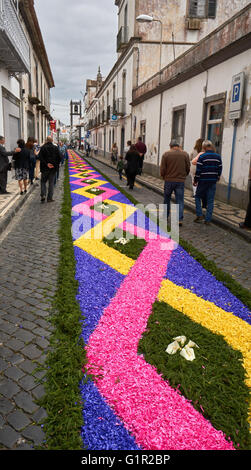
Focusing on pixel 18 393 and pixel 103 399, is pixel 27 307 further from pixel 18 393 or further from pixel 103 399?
pixel 103 399

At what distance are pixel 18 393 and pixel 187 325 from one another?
161cm

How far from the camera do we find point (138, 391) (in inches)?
91.6

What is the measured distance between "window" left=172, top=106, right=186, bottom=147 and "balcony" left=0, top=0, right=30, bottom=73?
21.5 ft

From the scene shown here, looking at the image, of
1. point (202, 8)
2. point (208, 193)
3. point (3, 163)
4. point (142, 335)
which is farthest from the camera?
point (202, 8)

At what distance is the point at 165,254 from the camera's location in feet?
17.6

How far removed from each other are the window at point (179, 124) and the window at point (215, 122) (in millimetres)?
2111

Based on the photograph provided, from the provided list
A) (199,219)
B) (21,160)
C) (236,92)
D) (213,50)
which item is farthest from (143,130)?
(199,219)

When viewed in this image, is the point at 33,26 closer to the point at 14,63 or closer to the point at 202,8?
the point at 14,63

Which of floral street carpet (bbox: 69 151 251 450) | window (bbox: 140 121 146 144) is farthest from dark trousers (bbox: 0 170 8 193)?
window (bbox: 140 121 146 144)

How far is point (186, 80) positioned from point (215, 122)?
3.45m

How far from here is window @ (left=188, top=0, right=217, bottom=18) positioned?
64.3 feet

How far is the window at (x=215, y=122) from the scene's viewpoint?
33.1 feet

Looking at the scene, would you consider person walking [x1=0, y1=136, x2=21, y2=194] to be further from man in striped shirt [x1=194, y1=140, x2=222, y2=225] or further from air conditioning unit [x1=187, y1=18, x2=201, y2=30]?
air conditioning unit [x1=187, y1=18, x2=201, y2=30]

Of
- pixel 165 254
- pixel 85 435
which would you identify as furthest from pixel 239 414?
pixel 165 254
